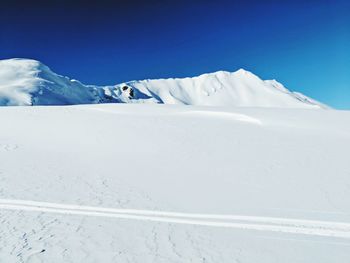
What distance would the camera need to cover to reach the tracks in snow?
18.5ft

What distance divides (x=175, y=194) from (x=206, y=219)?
1768mm

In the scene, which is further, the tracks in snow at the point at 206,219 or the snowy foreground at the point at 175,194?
the tracks in snow at the point at 206,219

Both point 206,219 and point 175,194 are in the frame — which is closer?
point 206,219

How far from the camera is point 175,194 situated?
7.83 meters

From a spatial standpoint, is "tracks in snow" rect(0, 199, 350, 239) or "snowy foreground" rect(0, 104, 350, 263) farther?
"tracks in snow" rect(0, 199, 350, 239)

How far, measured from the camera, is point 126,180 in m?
9.02

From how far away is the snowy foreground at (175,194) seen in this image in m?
4.94

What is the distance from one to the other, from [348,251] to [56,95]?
176 m

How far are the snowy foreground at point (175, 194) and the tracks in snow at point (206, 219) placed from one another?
20 millimetres

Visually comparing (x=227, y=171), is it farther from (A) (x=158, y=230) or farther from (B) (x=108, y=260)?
(B) (x=108, y=260)

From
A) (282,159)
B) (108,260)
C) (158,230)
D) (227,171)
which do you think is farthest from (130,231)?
(282,159)

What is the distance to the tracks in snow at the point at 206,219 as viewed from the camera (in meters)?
5.64

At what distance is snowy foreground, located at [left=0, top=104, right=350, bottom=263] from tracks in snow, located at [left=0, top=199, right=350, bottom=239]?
0.02 m

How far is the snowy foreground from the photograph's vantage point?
4.94m
